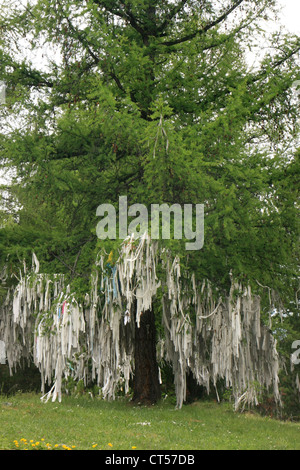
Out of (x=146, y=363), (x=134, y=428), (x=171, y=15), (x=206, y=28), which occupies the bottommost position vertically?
(x=134, y=428)

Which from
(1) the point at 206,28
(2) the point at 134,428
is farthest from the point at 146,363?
(1) the point at 206,28

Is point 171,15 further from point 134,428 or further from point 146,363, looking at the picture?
point 134,428

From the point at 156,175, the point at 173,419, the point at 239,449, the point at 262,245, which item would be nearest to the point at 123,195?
the point at 156,175

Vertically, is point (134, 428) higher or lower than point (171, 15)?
lower

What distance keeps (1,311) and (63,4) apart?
300 inches

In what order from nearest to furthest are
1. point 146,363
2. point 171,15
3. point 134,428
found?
1. point 134,428
2. point 171,15
3. point 146,363

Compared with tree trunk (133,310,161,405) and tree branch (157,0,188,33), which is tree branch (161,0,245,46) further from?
tree trunk (133,310,161,405)

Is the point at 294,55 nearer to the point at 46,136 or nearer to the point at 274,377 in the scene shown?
the point at 46,136

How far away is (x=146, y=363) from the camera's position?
11172mm

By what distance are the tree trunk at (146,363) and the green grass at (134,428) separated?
0.34 metres

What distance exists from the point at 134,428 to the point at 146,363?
254 cm

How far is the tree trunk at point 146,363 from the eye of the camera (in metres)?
11.1

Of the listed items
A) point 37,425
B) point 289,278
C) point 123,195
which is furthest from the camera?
point 123,195

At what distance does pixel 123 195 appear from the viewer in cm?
1065
